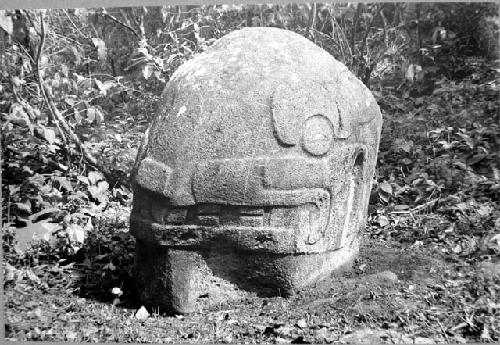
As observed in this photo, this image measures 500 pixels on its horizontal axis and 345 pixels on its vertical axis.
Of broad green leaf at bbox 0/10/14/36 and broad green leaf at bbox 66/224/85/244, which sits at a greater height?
broad green leaf at bbox 0/10/14/36

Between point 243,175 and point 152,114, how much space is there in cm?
131

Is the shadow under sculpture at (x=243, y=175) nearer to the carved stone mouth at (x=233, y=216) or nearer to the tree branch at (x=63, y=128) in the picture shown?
the carved stone mouth at (x=233, y=216)

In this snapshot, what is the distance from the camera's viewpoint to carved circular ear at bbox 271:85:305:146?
3.16 meters

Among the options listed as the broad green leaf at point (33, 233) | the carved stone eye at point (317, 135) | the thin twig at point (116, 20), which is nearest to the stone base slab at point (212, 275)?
the carved stone eye at point (317, 135)

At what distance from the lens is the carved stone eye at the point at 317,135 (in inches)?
127

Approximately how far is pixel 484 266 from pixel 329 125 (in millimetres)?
1189

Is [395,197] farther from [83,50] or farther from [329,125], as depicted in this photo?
[83,50]

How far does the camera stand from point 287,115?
3178 millimetres

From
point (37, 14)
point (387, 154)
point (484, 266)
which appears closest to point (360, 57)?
point (387, 154)

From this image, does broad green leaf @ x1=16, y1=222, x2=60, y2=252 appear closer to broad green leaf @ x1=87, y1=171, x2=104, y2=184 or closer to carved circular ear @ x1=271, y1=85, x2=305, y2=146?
broad green leaf @ x1=87, y1=171, x2=104, y2=184

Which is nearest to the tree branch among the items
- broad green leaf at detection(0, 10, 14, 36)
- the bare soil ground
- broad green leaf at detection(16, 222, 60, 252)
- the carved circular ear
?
broad green leaf at detection(0, 10, 14, 36)

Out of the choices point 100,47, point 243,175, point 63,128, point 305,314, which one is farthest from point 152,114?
point 305,314

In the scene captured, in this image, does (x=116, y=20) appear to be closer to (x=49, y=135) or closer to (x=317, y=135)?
(x=49, y=135)

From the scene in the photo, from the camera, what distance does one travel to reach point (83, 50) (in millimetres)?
4152
